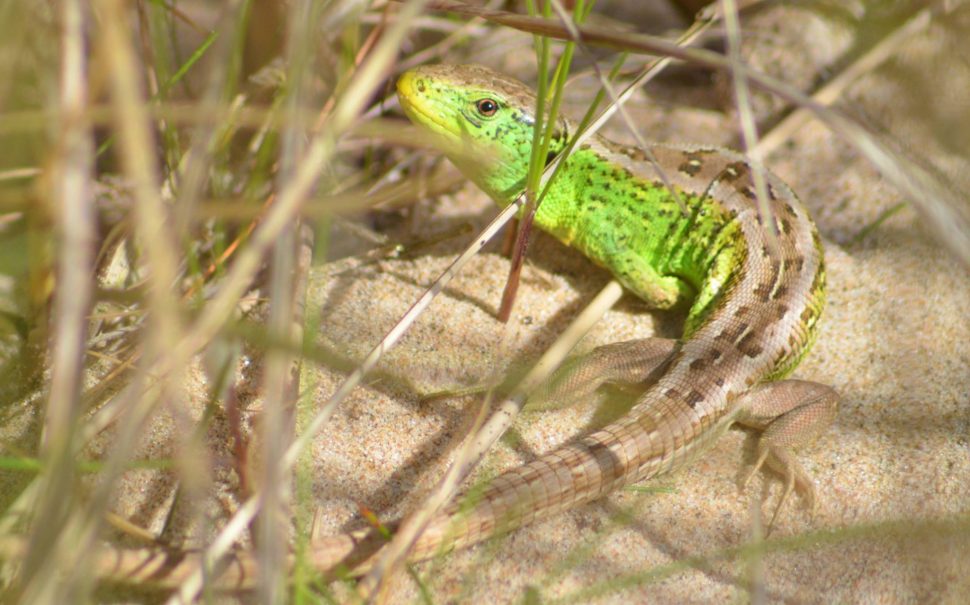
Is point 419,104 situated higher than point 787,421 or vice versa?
point 419,104

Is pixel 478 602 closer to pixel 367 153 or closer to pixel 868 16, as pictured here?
pixel 367 153

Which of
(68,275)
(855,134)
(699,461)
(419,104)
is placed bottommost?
(699,461)

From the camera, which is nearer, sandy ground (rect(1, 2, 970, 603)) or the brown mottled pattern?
the brown mottled pattern

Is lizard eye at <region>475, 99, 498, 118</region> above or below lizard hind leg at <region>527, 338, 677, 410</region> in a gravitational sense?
above

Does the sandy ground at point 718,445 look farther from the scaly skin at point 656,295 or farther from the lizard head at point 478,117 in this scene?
the lizard head at point 478,117

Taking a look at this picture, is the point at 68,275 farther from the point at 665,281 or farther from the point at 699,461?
the point at 665,281

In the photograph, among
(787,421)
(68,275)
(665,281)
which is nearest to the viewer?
(68,275)

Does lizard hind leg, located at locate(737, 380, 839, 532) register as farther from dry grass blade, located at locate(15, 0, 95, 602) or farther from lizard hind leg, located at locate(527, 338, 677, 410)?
dry grass blade, located at locate(15, 0, 95, 602)

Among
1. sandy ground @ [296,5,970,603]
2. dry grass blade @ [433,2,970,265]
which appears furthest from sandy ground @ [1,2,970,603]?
dry grass blade @ [433,2,970,265]

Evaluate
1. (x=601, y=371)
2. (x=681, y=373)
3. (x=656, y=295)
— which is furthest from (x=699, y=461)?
(x=656, y=295)
